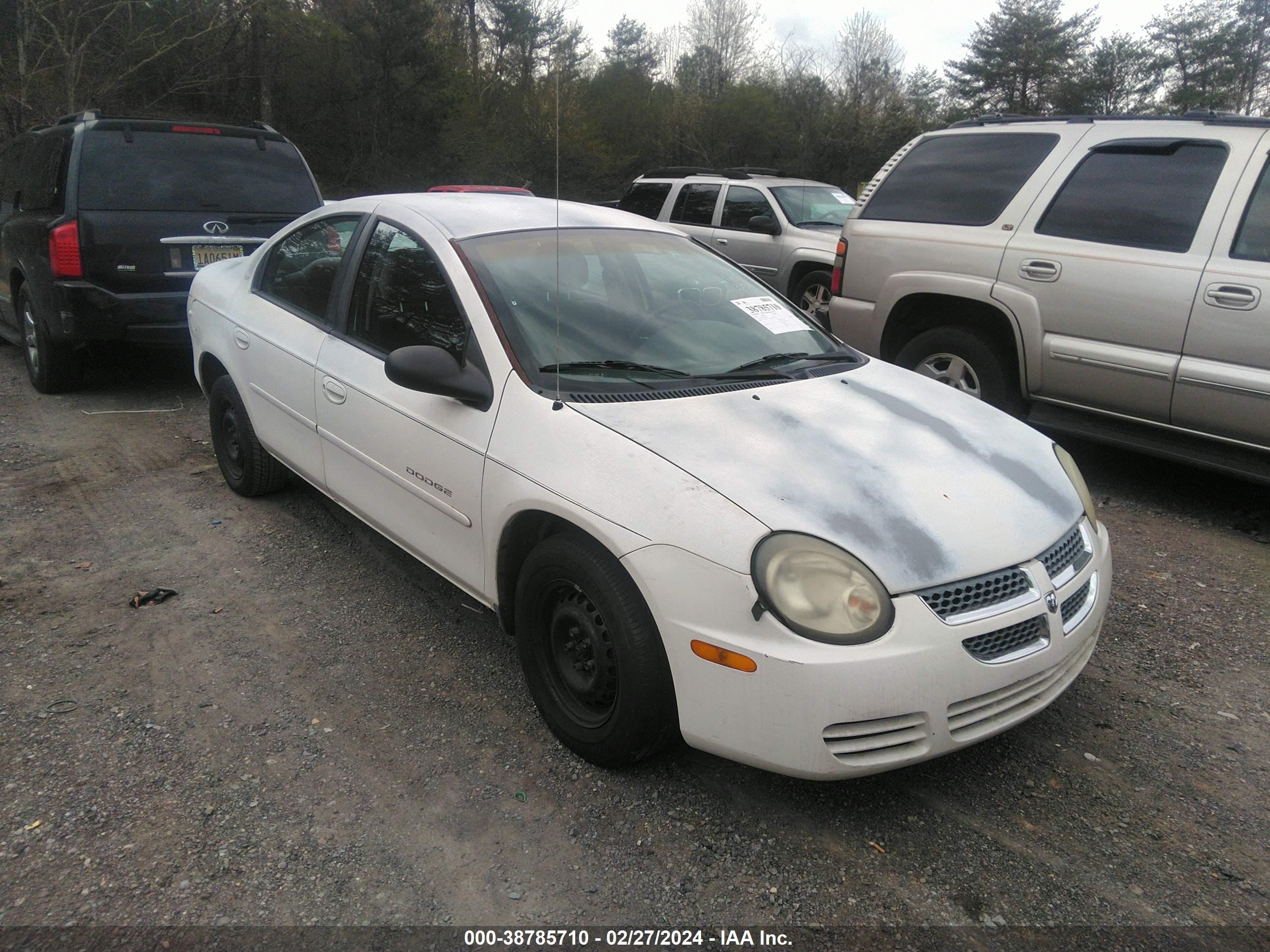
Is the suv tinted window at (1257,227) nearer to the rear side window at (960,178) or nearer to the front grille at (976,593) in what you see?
the rear side window at (960,178)

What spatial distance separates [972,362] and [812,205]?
5.00 metres

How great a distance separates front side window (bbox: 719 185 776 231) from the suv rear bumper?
581cm

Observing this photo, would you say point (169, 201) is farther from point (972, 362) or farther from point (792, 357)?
point (972, 362)

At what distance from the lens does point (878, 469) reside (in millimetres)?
2650

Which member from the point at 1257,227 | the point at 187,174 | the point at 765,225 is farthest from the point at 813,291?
the point at 187,174

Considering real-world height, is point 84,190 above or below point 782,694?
above

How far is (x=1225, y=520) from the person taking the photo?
4.79m

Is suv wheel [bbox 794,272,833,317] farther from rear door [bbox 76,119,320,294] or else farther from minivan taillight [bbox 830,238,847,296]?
rear door [bbox 76,119,320,294]

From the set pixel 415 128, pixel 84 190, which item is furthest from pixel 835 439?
pixel 415 128

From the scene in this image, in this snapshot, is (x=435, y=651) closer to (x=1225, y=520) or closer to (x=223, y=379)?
(x=223, y=379)

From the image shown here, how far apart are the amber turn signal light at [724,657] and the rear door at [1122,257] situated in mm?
3515

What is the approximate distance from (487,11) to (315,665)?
25888 mm

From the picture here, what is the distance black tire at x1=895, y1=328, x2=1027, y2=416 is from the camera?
5.31m

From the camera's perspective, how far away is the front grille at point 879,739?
224 cm
